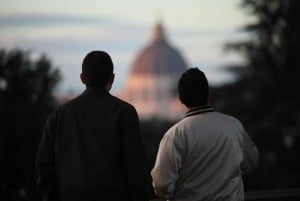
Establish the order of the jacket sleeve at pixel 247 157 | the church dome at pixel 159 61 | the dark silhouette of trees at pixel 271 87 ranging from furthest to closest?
1. the church dome at pixel 159 61
2. the dark silhouette of trees at pixel 271 87
3. the jacket sleeve at pixel 247 157

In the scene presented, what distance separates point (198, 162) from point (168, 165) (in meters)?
0.15

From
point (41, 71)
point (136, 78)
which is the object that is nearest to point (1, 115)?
point (41, 71)

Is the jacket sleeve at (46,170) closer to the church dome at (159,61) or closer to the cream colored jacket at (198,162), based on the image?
the cream colored jacket at (198,162)

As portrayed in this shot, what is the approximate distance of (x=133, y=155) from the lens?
395 cm

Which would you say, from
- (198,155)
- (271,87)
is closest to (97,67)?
(198,155)

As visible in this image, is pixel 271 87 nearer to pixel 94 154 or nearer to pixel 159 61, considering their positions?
pixel 94 154

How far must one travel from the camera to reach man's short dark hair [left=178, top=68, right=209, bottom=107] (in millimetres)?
4324

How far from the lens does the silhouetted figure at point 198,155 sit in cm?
424

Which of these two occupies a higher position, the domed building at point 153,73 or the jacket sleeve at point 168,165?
the jacket sleeve at point 168,165

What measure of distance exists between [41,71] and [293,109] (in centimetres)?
1061

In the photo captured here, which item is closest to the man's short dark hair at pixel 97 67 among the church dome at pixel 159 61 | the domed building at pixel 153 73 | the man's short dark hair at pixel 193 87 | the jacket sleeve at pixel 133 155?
the jacket sleeve at pixel 133 155

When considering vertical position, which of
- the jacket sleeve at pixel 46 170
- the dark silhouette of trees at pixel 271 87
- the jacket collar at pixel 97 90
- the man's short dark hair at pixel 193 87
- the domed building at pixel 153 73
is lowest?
the domed building at pixel 153 73

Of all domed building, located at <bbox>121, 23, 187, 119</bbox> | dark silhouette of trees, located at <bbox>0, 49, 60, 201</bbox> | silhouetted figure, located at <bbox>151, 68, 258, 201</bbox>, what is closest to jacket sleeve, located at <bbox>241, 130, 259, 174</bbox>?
silhouetted figure, located at <bbox>151, 68, 258, 201</bbox>

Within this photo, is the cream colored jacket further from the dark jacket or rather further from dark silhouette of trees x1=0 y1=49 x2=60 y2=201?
dark silhouette of trees x1=0 y1=49 x2=60 y2=201
